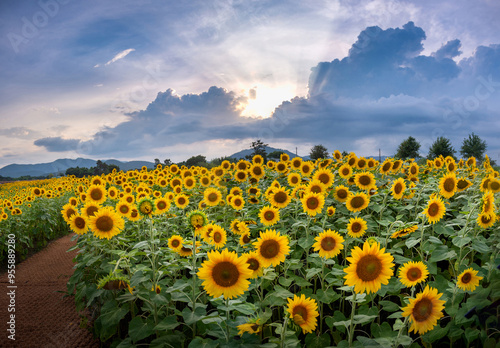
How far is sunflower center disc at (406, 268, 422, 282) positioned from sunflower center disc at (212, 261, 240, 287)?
68.5 inches

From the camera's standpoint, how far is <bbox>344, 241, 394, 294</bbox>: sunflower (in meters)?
2.62

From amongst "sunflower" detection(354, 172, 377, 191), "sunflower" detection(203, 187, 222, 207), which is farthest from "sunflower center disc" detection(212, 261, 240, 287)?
"sunflower" detection(354, 172, 377, 191)

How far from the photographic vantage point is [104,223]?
14.7 ft

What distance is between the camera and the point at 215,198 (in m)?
6.33

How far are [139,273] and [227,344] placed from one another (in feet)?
4.70

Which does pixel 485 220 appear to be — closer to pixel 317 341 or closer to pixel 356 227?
pixel 356 227

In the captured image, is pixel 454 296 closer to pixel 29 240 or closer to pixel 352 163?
pixel 352 163

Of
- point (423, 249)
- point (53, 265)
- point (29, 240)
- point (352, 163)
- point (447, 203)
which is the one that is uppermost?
point (352, 163)

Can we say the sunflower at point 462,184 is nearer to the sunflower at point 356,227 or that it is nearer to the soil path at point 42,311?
the sunflower at point 356,227

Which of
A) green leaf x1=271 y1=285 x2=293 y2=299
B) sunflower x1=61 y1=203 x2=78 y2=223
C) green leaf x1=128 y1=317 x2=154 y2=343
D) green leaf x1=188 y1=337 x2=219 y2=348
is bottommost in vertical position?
green leaf x1=128 y1=317 x2=154 y2=343

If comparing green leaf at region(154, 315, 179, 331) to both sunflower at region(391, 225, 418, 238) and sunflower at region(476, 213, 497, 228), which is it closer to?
sunflower at region(391, 225, 418, 238)

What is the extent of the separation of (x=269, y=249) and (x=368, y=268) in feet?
2.96

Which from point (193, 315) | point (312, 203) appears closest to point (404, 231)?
point (312, 203)

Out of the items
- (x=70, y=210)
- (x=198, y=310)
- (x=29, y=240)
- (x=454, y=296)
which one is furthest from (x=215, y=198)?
(x=29, y=240)
